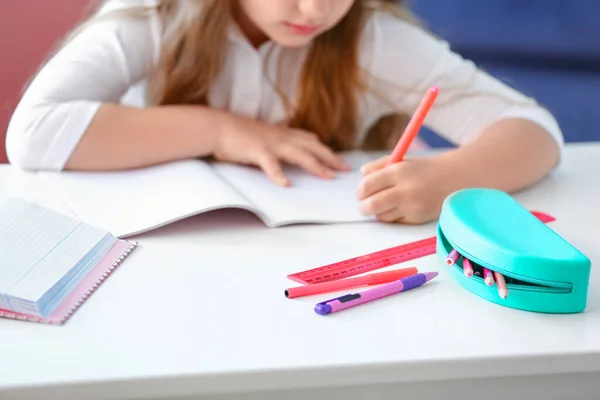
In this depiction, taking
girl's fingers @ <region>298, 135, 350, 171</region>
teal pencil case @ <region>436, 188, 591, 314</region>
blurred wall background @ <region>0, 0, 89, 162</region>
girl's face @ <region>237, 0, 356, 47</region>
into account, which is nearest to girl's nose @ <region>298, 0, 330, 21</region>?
→ girl's face @ <region>237, 0, 356, 47</region>

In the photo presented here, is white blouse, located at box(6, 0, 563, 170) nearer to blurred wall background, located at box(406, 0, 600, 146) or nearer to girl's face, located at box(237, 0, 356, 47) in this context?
girl's face, located at box(237, 0, 356, 47)

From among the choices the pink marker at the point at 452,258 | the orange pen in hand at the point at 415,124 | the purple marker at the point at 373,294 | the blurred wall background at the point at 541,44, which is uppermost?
the orange pen in hand at the point at 415,124

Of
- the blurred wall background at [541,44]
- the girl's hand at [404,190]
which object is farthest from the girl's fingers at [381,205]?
the blurred wall background at [541,44]

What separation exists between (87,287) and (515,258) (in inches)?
12.2

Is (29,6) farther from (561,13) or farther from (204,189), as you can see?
(561,13)

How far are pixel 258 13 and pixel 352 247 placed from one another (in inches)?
13.9

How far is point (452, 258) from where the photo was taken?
613 mm

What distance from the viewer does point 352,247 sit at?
686 mm

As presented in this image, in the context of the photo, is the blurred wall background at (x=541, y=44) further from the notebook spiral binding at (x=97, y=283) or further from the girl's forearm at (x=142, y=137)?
the notebook spiral binding at (x=97, y=283)

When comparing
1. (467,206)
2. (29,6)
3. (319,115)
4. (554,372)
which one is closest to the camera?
(554,372)

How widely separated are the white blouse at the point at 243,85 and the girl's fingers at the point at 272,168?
172 mm

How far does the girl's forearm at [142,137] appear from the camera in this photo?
33.2 inches

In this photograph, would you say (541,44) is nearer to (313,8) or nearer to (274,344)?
(313,8)

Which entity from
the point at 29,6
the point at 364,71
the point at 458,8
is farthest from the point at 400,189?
the point at 458,8
